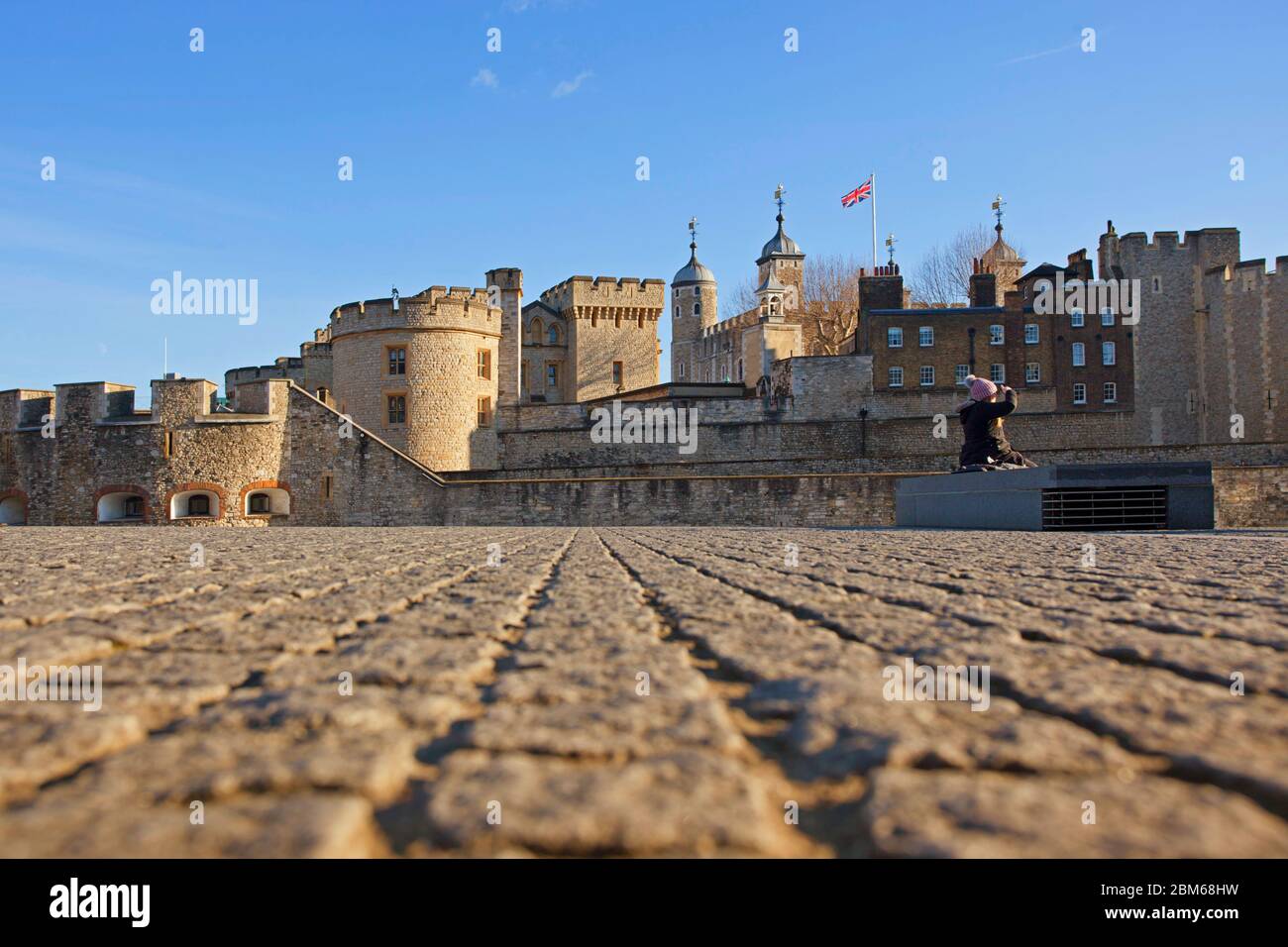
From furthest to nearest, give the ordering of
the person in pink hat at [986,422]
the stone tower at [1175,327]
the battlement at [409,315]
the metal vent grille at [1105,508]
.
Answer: the stone tower at [1175,327] < the battlement at [409,315] < the person in pink hat at [986,422] < the metal vent grille at [1105,508]

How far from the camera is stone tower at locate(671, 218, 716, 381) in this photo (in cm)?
7581

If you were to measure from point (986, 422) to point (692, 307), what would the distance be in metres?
61.1

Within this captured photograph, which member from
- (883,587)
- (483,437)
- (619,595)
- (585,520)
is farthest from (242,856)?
(483,437)

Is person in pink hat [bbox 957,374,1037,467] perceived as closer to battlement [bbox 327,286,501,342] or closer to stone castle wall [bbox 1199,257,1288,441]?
battlement [bbox 327,286,501,342]

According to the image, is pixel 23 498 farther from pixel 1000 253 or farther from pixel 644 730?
pixel 1000 253

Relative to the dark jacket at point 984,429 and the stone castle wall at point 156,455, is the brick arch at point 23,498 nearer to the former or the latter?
the stone castle wall at point 156,455

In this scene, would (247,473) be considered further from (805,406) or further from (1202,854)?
(1202,854)

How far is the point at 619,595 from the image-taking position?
15.6 feet

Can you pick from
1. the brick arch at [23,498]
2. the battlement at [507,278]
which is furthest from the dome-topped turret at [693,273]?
the brick arch at [23,498]

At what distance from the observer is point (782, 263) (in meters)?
76.0

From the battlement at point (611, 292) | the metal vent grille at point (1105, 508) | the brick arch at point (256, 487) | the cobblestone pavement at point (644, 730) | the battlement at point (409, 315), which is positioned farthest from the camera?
the battlement at point (611, 292)

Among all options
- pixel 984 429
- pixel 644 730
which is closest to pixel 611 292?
pixel 984 429

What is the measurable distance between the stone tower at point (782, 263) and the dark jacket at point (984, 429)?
57.6 meters

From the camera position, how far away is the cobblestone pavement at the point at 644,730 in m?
1.43
